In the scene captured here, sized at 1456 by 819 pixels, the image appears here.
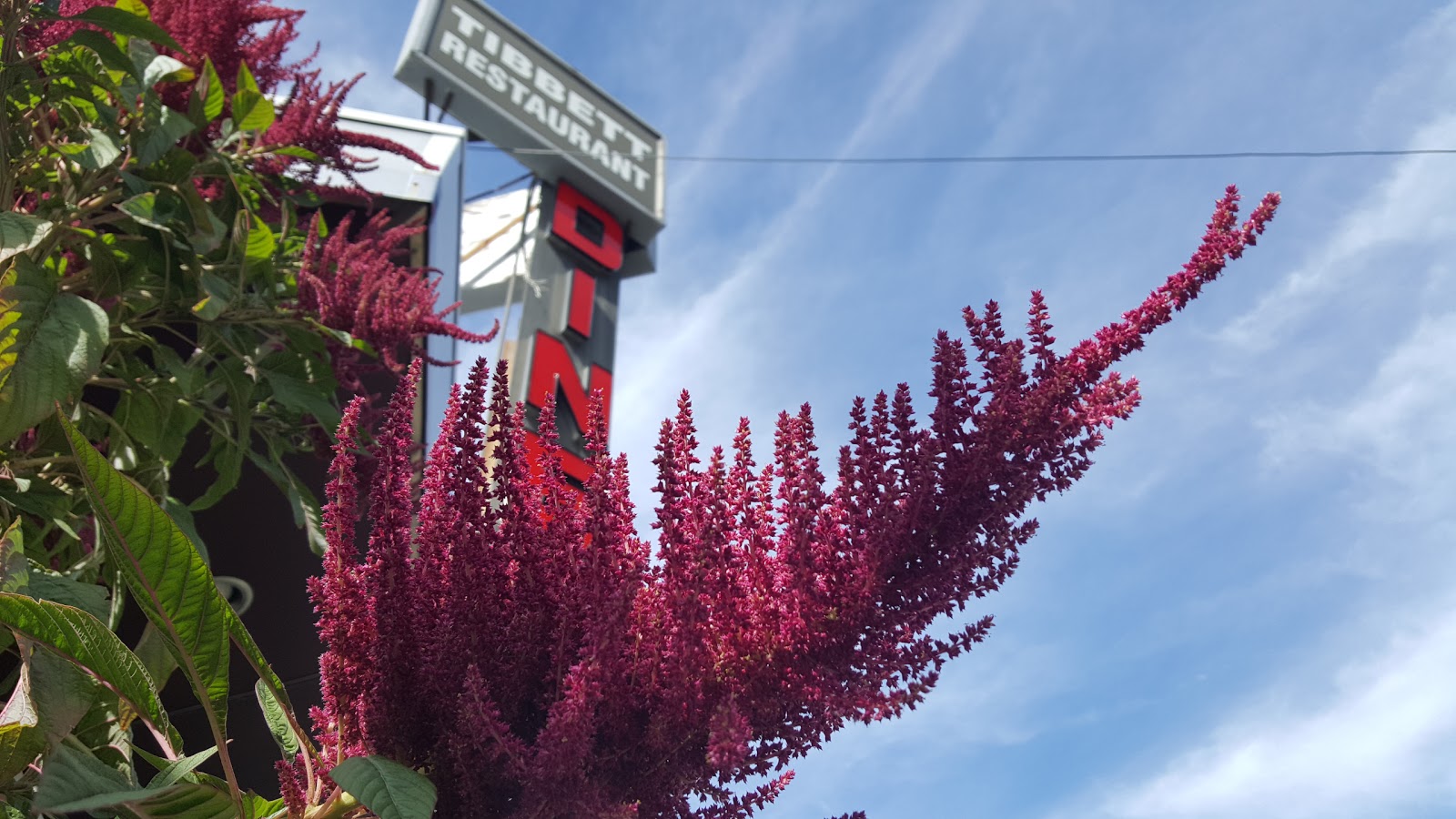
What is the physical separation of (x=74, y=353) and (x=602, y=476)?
918 mm

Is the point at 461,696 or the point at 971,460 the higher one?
the point at 971,460

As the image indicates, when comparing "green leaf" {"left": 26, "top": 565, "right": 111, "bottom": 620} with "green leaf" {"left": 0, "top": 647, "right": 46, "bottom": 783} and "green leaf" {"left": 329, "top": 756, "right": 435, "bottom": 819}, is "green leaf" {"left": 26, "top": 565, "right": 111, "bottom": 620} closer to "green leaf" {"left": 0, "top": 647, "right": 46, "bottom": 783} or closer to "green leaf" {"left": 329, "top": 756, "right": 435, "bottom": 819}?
"green leaf" {"left": 0, "top": 647, "right": 46, "bottom": 783}

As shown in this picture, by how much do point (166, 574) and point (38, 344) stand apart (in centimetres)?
73

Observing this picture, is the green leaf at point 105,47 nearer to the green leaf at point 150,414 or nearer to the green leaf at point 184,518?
the green leaf at point 150,414

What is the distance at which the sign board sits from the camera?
1085 cm

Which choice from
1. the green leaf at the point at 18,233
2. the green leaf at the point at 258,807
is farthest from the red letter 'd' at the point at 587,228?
the green leaf at the point at 258,807

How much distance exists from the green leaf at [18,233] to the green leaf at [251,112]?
0.69 meters

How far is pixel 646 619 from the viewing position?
0.94m

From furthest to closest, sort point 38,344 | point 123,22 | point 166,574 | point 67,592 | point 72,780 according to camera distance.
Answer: point 123,22, point 38,344, point 67,592, point 166,574, point 72,780

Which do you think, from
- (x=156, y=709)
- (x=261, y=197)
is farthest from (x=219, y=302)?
(x=156, y=709)

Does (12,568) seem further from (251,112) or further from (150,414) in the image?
(251,112)

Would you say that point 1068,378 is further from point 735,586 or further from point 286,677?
point 286,677

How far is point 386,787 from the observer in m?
0.79

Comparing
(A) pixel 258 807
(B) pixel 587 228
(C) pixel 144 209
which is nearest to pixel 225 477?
(C) pixel 144 209
